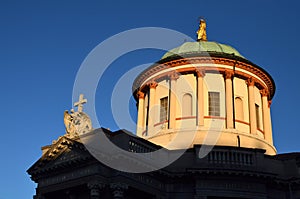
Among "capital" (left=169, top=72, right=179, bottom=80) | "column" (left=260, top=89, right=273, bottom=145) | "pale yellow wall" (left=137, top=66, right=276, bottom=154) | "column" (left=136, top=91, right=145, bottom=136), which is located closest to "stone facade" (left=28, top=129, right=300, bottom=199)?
"pale yellow wall" (left=137, top=66, right=276, bottom=154)

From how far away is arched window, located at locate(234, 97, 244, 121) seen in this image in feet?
107

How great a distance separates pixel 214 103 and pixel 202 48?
486 centimetres

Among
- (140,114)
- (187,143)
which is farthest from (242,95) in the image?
(140,114)

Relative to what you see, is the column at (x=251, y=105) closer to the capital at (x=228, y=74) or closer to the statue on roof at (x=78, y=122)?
the capital at (x=228, y=74)

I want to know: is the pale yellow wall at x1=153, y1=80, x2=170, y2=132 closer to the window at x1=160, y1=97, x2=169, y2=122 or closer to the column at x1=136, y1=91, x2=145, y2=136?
the window at x1=160, y1=97, x2=169, y2=122

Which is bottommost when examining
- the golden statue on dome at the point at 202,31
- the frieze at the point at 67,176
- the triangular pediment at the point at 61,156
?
the frieze at the point at 67,176

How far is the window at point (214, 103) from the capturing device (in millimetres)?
32344

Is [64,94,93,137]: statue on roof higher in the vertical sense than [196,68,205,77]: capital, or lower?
lower

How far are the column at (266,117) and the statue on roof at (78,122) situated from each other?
14.1 meters

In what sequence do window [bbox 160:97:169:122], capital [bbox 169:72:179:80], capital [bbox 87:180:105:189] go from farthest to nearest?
capital [bbox 169:72:179:80] → window [bbox 160:97:169:122] → capital [bbox 87:180:105:189]

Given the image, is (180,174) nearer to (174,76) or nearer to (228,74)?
(174,76)

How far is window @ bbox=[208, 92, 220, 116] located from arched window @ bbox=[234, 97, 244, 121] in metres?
1.34

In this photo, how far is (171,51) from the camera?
121 feet

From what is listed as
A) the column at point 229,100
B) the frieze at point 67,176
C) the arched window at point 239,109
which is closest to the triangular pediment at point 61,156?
the frieze at point 67,176
